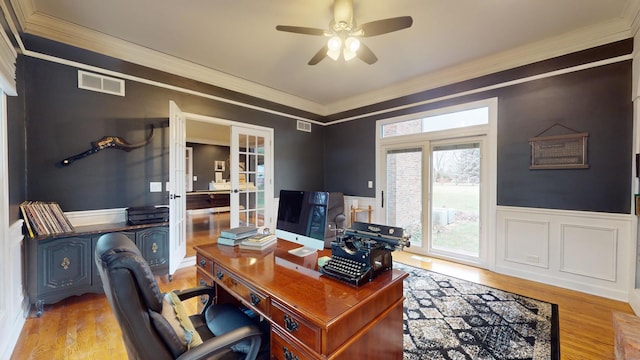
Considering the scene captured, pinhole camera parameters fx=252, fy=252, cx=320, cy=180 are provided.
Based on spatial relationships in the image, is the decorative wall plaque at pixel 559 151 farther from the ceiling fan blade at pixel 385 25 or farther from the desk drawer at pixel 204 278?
the desk drawer at pixel 204 278

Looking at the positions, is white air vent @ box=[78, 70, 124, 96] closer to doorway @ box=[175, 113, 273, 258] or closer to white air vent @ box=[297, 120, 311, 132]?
doorway @ box=[175, 113, 273, 258]

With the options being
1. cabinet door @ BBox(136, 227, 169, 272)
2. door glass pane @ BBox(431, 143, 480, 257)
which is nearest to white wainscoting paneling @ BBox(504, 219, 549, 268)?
door glass pane @ BBox(431, 143, 480, 257)

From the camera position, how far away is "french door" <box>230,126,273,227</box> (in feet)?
13.8

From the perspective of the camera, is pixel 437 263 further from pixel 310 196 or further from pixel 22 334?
pixel 22 334

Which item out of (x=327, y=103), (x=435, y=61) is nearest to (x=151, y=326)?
(x=435, y=61)

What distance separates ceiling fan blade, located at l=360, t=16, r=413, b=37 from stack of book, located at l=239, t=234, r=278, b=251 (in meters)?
1.96

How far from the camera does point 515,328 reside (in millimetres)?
2141

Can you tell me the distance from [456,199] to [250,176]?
3382mm

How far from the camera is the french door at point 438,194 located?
12.1 ft

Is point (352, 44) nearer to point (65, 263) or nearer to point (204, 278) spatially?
point (204, 278)

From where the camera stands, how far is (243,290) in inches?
53.1

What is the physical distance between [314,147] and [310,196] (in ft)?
12.6

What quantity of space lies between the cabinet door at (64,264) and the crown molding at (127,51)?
213 centimetres

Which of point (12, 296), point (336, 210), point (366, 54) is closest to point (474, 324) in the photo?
point (336, 210)
